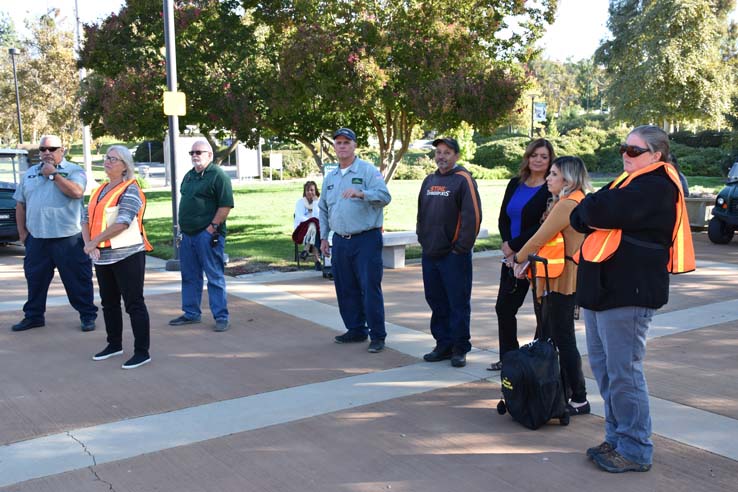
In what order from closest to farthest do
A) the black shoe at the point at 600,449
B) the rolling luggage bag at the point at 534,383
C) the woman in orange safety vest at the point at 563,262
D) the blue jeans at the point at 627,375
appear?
the blue jeans at the point at 627,375 → the black shoe at the point at 600,449 → the rolling luggage bag at the point at 534,383 → the woman in orange safety vest at the point at 563,262

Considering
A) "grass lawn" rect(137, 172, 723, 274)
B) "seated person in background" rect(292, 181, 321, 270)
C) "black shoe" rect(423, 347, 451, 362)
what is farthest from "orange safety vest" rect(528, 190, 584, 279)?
"grass lawn" rect(137, 172, 723, 274)

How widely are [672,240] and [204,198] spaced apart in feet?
15.8

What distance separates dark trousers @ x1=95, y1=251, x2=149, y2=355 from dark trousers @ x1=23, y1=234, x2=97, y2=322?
1.29 metres

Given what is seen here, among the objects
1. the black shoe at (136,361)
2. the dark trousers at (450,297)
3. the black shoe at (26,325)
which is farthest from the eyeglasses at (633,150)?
the black shoe at (26,325)

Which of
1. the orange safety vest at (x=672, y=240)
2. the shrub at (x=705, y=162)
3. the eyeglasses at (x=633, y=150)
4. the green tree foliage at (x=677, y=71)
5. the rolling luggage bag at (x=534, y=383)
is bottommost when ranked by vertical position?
the rolling luggage bag at (x=534, y=383)

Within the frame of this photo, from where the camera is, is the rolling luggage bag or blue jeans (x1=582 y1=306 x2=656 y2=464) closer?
blue jeans (x1=582 y1=306 x2=656 y2=464)

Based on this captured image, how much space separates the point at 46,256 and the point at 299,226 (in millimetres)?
4002

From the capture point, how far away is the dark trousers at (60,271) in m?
7.49

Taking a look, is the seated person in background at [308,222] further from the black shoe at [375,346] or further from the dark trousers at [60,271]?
the black shoe at [375,346]

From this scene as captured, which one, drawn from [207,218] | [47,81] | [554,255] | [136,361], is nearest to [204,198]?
[207,218]

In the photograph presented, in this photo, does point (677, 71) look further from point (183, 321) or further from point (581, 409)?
point (581, 409)

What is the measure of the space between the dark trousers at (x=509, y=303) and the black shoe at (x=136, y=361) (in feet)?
9.75

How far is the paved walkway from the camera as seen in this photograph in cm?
405

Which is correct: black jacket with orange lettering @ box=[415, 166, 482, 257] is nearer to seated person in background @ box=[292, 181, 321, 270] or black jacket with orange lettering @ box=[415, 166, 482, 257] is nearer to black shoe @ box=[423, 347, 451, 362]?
black shoe @ box=[423, 347, 451, 362]
